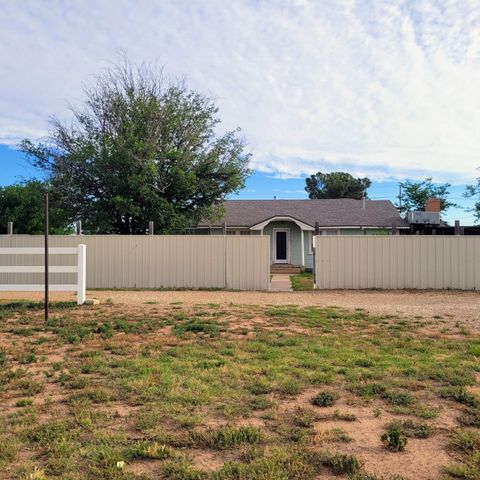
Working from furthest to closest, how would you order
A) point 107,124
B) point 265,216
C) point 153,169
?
point 265,216, point 107,124, point 153,169

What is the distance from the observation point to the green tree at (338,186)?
52062 mm

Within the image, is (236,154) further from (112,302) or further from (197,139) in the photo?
(112,302)

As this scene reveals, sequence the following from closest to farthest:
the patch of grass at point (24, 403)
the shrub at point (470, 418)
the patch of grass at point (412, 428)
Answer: the patch of grass at point (412, 428) → the shrub at point (470, 418) → the patch of grass at point (24, 403)

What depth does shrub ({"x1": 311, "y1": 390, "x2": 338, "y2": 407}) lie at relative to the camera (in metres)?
3.96

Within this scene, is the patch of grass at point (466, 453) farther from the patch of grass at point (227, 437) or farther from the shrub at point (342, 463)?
the patch of grass at point (227, 437)

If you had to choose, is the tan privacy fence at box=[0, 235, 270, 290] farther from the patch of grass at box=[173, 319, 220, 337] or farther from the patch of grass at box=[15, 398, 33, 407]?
the patch of grass at box=[15, 398, 33, 407]

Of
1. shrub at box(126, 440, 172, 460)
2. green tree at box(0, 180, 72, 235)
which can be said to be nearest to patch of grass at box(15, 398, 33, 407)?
shrub at box(126, 440, 172, 460)

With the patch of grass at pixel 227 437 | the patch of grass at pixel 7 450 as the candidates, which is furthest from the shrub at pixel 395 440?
the patch of grass at pixel 7 450

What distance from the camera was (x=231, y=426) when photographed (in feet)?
11.4

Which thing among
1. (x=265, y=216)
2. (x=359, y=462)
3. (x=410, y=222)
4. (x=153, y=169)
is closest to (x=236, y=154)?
(x=153, y=169)

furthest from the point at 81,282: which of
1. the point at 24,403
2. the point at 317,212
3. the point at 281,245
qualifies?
the point at 317,212

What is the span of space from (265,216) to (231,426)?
71.8 feet

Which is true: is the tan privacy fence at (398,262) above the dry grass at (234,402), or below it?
above

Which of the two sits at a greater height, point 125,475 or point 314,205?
point 314,205
